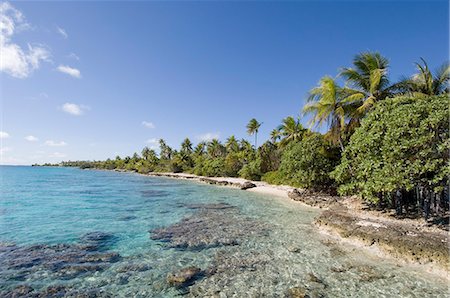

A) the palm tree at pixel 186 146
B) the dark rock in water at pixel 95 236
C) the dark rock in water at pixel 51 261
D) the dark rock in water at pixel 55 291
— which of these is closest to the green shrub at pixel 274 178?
the dark rock in water at pixel 95 236

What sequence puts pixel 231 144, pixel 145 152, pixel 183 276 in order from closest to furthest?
1. pixel 183 276
2. pixel 231 144
3. pixel 145 152

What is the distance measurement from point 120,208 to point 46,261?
941cm

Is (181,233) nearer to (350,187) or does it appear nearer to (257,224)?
(257,224)

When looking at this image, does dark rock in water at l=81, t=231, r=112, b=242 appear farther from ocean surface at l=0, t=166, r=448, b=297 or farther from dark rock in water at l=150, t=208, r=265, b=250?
dark rock in water at l=150, t=208, r=265, b=250

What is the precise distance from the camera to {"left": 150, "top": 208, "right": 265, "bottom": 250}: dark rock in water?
28.9 ft

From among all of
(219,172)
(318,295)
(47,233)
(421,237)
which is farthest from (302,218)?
(219,172)

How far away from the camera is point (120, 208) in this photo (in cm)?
1641

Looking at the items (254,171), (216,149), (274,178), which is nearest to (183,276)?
(274,178)

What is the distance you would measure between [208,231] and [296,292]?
17.0ft

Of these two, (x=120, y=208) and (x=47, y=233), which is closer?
(x=47, y=233)

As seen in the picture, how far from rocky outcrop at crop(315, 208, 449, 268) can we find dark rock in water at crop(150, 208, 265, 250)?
318 centimetres

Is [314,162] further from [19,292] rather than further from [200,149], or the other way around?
[200,149]

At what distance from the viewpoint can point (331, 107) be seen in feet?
56.8

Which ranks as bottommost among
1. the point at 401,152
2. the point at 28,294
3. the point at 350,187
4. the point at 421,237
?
the point at 28,294
